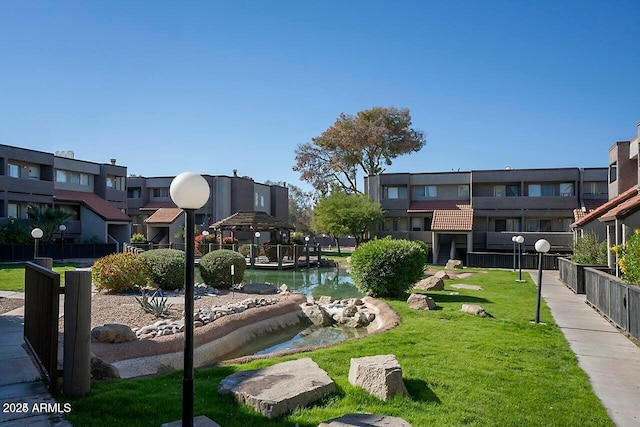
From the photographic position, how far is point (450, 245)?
4025 cm

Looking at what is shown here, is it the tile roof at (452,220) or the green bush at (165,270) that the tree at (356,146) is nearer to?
the tile roof at (452,220)

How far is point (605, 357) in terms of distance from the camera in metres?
8.65

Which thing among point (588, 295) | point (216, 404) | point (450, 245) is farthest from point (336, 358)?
point (450, 245)

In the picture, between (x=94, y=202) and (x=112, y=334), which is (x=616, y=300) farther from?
(x=94, y=202)

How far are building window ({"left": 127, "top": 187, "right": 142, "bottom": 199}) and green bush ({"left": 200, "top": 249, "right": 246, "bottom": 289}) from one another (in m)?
37.0

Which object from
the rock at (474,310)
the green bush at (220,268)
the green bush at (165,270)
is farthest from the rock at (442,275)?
the green bush at (165,270)

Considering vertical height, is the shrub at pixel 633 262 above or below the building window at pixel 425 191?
below

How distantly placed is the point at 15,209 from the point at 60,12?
2703cm

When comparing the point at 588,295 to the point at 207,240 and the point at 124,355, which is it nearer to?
the point at 124,355

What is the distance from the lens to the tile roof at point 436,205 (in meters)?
42.7

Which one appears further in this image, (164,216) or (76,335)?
(164,216)

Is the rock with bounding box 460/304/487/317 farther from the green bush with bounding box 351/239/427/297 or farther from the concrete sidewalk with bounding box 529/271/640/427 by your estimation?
the green bush with bounding box 351/239/427/297

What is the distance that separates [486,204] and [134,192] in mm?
36265

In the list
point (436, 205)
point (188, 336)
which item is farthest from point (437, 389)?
point (436, 205)
